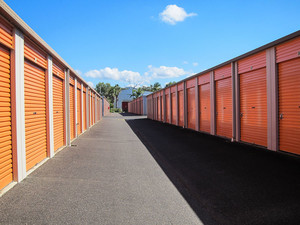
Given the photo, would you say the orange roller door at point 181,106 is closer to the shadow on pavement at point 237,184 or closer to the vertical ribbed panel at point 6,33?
the shadow on pavement at point 237,184

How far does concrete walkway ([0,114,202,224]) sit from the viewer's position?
307cm

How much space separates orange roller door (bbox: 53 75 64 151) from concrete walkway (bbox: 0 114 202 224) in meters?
1.99

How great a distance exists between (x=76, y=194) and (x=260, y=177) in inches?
152

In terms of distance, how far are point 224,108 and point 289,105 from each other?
4065 mm

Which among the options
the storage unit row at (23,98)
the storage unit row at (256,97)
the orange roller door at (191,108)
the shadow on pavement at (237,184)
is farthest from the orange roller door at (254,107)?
the storage unit row at (23,98)

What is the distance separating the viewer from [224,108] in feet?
36.6

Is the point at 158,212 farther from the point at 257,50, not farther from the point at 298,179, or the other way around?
the point at 257,50

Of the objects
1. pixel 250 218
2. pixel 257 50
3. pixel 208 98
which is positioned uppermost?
pixel 257 50

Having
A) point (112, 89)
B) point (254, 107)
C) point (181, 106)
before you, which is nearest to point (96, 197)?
point (254, 107)

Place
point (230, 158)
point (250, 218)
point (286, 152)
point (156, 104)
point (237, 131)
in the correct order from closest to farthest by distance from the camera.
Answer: point (250, 218) < point (230, 158) < point (286, 152) < point (237, 131) < point (156, 104)

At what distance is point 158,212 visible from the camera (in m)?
3.24

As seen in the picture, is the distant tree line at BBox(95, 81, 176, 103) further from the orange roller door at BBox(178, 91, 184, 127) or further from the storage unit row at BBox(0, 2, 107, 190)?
the storage unit row at BBox(0, 2, 107, 190)

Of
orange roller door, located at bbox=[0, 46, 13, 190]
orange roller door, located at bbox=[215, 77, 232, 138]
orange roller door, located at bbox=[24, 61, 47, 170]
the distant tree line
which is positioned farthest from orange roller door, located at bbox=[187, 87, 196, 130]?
the distant tree line

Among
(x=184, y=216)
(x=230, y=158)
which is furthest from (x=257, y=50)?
(x=184, y=216)
